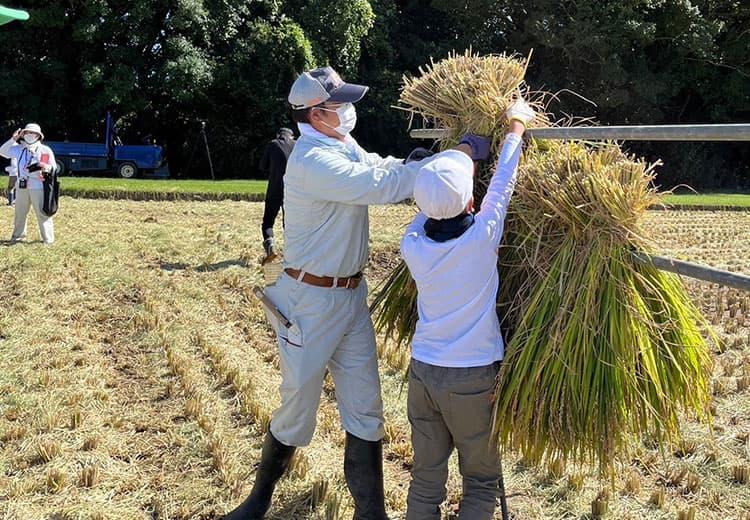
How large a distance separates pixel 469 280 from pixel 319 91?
41.5 inches

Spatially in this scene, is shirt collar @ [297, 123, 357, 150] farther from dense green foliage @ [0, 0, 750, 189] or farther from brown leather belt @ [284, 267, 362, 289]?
dense green foliage @ [0, 0, 750, 189]

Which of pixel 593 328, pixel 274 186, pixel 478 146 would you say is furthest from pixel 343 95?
pixel 274 186

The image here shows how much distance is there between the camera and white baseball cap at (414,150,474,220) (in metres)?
2.55

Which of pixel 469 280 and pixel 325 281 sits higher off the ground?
pixel 469 280

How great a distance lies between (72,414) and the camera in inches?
169

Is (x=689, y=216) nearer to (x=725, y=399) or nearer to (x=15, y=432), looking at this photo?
(x=725, y=399)

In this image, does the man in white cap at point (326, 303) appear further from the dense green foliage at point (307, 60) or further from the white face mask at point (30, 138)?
the dense green foliage at point (307, 60)

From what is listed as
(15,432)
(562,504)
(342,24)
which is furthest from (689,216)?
(342,24)

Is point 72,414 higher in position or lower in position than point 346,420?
lower

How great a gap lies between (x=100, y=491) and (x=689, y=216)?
1231 centimetres

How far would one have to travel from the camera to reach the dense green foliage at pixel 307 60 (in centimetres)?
2408

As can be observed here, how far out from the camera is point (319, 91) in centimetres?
309

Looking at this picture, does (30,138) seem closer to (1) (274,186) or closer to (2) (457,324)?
(1) (274,186)

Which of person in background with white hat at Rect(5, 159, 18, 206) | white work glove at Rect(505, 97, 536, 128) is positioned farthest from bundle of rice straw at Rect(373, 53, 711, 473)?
person in background with white hat at Rect(5, 159, 18, 206)
